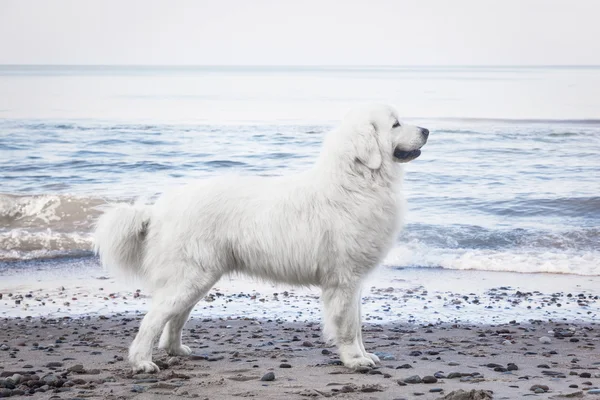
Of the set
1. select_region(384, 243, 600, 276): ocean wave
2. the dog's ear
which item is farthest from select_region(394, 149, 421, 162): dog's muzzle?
select_region(384, 243, 600, 276): ocean wave

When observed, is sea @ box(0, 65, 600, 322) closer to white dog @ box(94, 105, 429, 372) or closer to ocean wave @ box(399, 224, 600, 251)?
ocean wave @ box(399, 224, 600, 251)

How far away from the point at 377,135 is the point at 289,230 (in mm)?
722

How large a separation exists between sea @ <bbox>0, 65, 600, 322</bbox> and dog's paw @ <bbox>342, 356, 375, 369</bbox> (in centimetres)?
341

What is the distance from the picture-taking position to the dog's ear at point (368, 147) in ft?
13.7

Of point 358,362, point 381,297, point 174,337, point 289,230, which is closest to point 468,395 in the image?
point 358,362

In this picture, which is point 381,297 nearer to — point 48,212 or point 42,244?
point 42,244

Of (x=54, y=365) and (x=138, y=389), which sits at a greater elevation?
(x=138, y=389)

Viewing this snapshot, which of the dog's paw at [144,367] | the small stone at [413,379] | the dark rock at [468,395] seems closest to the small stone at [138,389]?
the dog's paw at [144,367]

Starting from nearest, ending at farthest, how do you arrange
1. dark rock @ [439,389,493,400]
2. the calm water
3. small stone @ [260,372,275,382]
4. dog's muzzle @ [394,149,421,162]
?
dark rock @ [439,389,493,400] → small stone @ [260,372,275,382] → dog's muzzle @ [394,149,421,162] → the calm water

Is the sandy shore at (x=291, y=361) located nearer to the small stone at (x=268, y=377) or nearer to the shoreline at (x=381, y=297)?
the small stone at (x=268, y=377)

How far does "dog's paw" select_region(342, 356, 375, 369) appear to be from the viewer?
4055mm

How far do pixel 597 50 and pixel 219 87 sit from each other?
12.8 metres

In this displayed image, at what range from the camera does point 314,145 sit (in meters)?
16.3

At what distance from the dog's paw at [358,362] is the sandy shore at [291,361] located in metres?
0.05
